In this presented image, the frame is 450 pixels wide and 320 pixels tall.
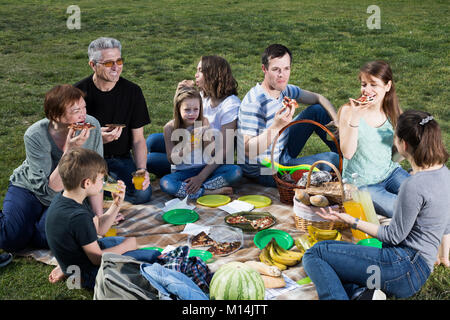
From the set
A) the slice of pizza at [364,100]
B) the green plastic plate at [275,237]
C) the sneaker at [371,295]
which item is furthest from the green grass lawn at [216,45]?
the sneaker at [371,295]

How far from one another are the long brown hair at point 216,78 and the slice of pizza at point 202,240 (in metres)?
1.84

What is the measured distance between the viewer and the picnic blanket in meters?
4.09

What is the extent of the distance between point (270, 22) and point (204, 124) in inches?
417

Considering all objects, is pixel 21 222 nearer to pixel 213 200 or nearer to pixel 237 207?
pixel 213 200

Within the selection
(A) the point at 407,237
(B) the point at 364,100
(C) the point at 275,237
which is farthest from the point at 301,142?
(A) the point at 407,237

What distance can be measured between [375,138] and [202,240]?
2016 mm

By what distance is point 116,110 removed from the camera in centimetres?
542

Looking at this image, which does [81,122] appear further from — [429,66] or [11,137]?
[429,66]

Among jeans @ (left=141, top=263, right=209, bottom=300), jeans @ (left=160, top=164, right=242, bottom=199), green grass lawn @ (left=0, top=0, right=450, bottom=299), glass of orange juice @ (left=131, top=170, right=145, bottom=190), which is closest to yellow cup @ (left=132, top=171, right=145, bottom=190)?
glass of orange juice @ (left=131, top=170, right=145, bottom=190)

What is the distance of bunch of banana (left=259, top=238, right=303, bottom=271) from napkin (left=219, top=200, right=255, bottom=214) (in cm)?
94

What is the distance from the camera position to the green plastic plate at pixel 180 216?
4.98m

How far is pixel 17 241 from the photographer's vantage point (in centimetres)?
440

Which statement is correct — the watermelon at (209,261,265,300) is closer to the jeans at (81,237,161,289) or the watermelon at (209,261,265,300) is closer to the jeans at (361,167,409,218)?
the jeans at (81,237,161,289)
